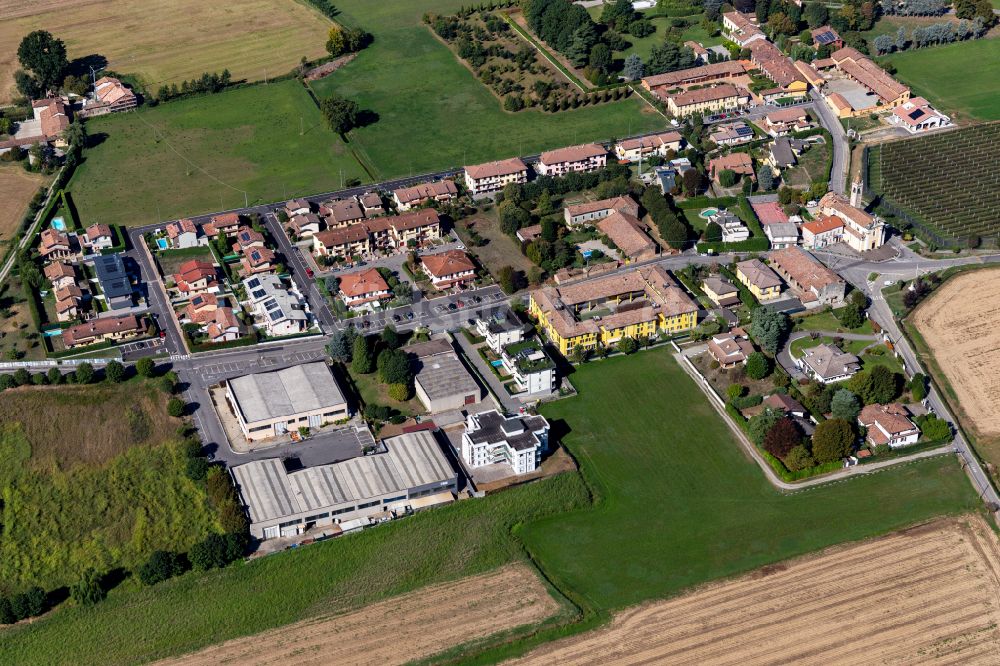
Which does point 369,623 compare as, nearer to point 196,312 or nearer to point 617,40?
point 196,312

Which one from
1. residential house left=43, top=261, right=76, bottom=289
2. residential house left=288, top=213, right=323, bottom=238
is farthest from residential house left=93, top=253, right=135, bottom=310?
residential house left=288, top=213, right=323, bottom=238

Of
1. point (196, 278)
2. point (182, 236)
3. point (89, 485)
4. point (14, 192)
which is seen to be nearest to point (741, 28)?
point (182, 236)

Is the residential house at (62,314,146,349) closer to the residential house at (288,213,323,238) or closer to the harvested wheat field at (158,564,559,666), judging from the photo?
the residential house at (288,213,323,238)

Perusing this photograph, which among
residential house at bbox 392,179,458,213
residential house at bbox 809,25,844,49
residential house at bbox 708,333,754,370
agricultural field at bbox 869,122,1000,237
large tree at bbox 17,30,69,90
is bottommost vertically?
agricultural field at bbox 869,122,1000,237

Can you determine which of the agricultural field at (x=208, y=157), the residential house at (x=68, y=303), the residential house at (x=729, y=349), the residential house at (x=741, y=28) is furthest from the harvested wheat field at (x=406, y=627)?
the residential house at (x=741, y=28)

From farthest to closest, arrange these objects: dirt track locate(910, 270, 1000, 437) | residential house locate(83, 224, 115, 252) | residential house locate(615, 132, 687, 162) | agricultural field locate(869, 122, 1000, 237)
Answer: residential house locate(615, 132, 687, 162) → agricultural field locate(869, 122, 1000, 237) → residential house locate(83, 224, 115, 252) → dirt track locate(910, 270, 1000, 437)

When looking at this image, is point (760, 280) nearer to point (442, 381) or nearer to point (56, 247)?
point (442, 381)
